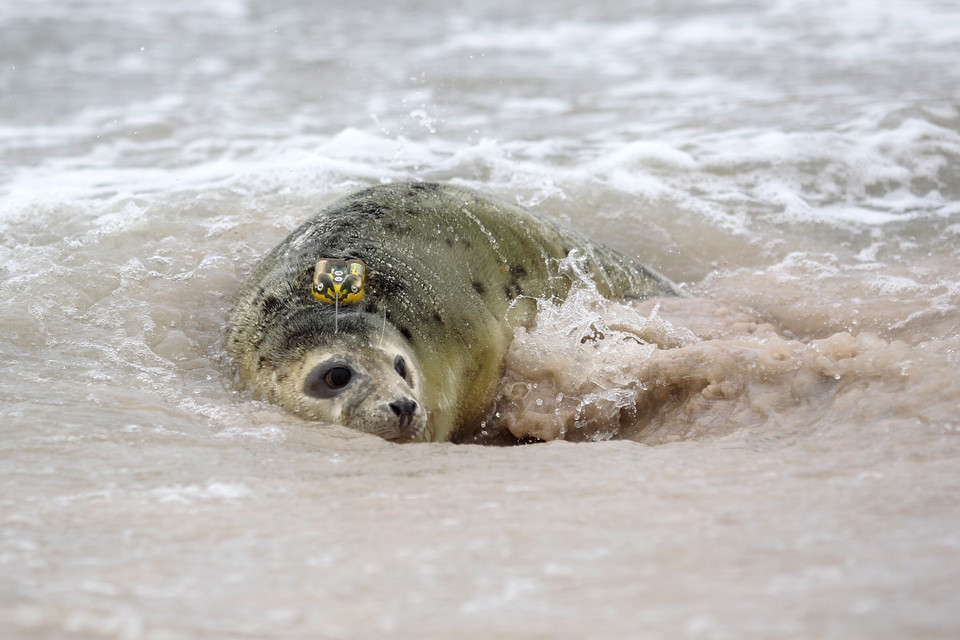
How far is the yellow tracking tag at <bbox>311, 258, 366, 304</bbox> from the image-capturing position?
376cm

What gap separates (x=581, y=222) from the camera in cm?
632

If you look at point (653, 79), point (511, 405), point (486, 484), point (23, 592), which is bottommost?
point (511, 405)

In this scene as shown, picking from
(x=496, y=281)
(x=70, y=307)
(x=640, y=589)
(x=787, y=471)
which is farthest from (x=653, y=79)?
(x=640, y=589)

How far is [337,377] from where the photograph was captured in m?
3.53

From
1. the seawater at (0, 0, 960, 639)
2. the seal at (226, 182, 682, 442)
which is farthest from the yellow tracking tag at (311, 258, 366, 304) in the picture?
the seawater at (0, 0, 960, 639)

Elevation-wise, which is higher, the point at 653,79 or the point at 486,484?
the point at 653,79

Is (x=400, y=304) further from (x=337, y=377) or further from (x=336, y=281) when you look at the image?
(x=337, y=377)

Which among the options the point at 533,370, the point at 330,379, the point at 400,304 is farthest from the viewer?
the point at 533,370

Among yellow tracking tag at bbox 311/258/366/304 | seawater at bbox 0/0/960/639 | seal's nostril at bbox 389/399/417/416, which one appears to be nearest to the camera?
seawater at bbox 0/0/960/639

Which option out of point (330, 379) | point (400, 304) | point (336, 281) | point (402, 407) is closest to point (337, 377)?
point (330, 379)

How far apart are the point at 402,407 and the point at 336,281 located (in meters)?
0.67

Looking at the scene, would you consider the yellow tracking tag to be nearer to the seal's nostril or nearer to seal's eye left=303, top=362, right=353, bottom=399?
seal's eye left=303, top=362, right=353, bottom=399

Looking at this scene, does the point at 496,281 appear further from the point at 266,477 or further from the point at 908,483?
the point at 908,483

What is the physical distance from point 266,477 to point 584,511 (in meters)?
1.01
